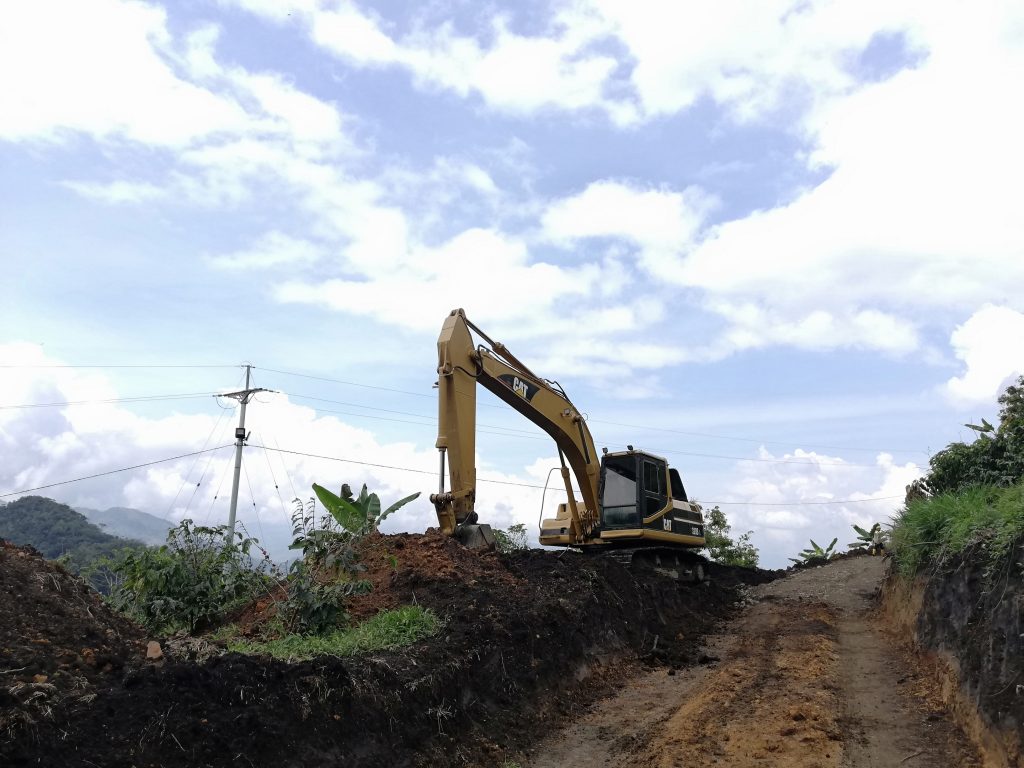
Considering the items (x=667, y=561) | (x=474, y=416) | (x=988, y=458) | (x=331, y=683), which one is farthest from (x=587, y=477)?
(x=331, y=683)

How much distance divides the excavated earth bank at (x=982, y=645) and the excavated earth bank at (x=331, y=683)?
145 inches

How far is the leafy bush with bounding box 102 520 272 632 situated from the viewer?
9273 mm

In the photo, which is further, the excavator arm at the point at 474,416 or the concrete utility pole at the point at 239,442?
the concrete utility pole at the point at 239,442

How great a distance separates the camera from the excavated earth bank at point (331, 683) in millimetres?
4953

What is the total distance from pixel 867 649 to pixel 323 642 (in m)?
8.21

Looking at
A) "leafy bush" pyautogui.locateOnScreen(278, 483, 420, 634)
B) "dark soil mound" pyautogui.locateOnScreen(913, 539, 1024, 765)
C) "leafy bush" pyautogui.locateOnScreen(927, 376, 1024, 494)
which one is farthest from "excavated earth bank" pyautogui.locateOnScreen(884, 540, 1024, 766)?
"leafy bush" pyautogui.locateOnScreen(278, 483, 420, 634)

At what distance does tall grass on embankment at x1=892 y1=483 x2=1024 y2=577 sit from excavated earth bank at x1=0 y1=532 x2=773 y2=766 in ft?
12.6

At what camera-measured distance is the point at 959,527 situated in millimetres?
9234

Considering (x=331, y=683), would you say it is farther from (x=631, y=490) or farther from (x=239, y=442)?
(x=239, y=442)

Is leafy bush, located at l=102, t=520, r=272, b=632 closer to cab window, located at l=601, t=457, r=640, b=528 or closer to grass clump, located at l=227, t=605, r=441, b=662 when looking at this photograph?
grass clump, located at l=227, t=605, r=441, b=662

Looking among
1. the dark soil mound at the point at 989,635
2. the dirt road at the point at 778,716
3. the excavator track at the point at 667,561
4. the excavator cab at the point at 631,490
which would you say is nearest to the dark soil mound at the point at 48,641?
the dirt road at the point at 778,716

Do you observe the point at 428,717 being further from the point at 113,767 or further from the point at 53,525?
the point at 53,525

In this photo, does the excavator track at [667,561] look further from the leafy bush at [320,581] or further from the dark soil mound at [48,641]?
the dark soil mound at [48,641]

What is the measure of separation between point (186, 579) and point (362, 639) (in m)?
2.94
